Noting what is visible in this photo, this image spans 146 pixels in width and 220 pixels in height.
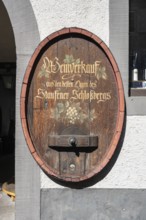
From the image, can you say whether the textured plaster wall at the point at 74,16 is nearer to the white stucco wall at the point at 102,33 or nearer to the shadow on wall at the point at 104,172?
the white stucco wall at the point at 102,33

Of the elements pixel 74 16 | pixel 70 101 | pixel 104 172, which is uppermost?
pixel 74 16

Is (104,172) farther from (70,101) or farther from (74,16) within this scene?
(74,16)

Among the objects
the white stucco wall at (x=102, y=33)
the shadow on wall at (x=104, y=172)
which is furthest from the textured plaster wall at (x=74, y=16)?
the shadow on wall at (x=104, y=172)

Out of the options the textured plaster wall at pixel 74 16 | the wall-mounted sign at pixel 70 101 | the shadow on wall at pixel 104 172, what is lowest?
the shadow on wall at pixel 104 172

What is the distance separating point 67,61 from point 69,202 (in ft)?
5.15

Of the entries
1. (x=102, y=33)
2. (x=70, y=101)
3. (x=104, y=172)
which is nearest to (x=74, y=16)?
(x=102, y=33)

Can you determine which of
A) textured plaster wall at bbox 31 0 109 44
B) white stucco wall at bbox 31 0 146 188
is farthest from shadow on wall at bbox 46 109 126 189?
textured plaster wall at bbox 31 0 109 44

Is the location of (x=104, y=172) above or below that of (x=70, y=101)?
below

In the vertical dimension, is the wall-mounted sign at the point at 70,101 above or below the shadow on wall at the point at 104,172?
above

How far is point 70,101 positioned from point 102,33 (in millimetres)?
836

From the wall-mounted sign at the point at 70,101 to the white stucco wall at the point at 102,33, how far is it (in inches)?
4.7

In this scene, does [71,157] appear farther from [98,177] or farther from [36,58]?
[36,58]

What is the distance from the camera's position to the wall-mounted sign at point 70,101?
4211mm

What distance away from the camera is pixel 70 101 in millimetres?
4246
